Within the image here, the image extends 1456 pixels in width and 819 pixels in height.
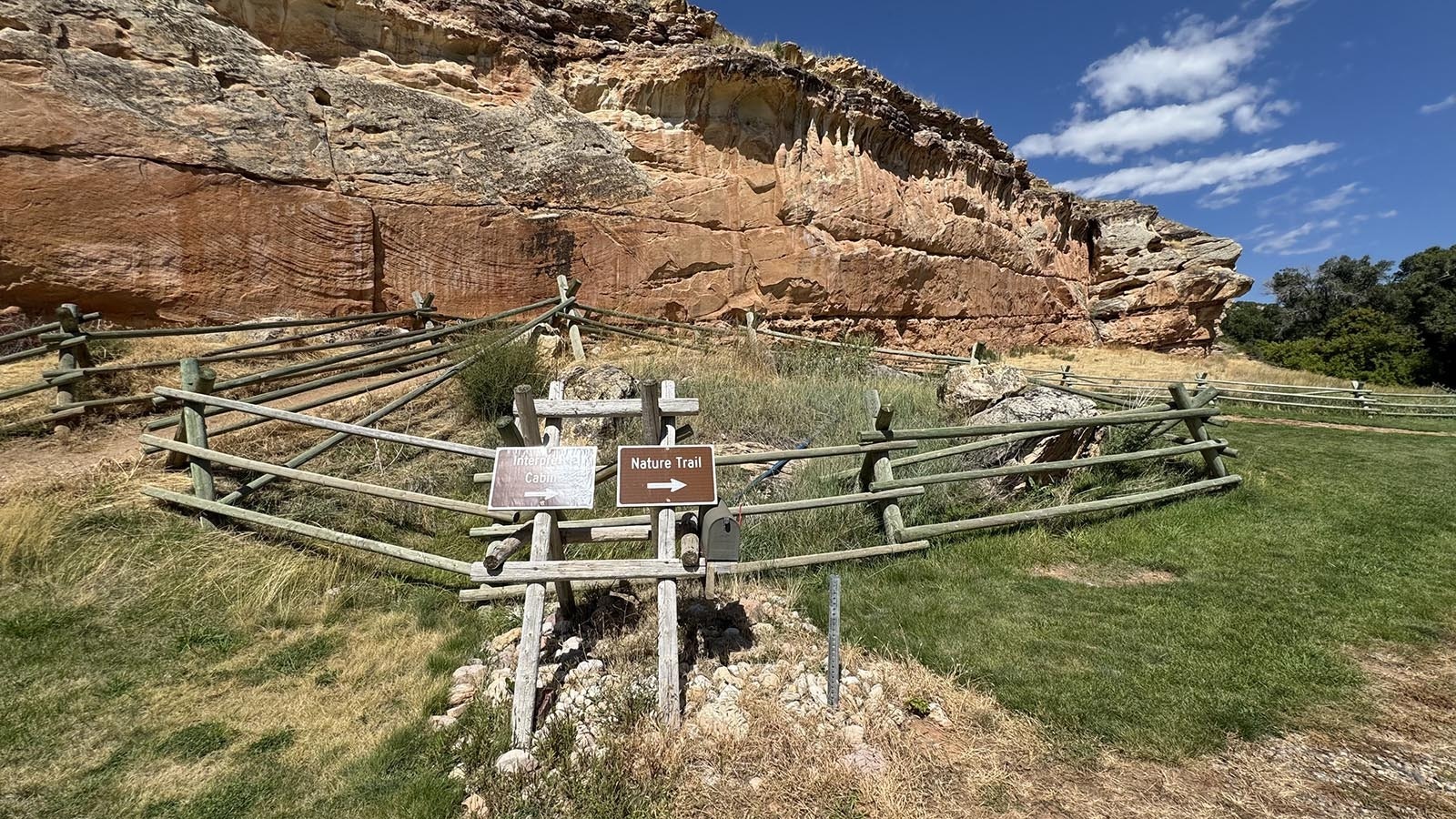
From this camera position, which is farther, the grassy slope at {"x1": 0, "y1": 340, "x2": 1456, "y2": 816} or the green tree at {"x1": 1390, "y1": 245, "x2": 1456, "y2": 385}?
the green tree at {"x1": 1390, "y1": 245, "x2": 1456, "y2": 385}

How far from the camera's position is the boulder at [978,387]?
7.94m

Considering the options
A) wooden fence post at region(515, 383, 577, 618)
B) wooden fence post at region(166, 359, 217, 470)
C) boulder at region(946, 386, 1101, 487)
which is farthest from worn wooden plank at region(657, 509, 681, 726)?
wooden fence post at region(166, 359, 217, 470)

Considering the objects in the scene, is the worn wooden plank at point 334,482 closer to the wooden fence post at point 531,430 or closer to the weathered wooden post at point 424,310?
the wooden fence post at point 531,430

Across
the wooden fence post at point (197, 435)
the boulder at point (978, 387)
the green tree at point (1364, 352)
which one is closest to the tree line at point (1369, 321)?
the green tree at point (1364, 352)

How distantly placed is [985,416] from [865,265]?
756 centimetres

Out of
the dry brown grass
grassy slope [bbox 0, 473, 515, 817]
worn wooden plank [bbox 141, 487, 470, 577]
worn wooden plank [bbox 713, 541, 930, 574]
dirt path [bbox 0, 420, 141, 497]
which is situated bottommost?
grassy slope [bbox 0, 473, 515, 817]

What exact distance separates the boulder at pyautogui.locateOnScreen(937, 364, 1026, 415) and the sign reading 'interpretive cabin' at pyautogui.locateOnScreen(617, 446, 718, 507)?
5733mm

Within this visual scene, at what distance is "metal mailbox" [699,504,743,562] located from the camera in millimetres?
3236

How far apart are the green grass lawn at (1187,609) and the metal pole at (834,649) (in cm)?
77

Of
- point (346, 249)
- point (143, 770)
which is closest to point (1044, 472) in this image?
point (143, 770)

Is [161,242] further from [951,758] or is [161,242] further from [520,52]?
[951,758]

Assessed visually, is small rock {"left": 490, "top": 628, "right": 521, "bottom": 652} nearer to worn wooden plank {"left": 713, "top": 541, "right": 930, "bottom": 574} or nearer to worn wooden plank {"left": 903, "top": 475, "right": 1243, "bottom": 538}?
worn wooden plank {"left": 713, "top": 541, "right": 930, "bottom": 574}

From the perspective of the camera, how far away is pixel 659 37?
12.2m

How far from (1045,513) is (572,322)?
7183 mm
